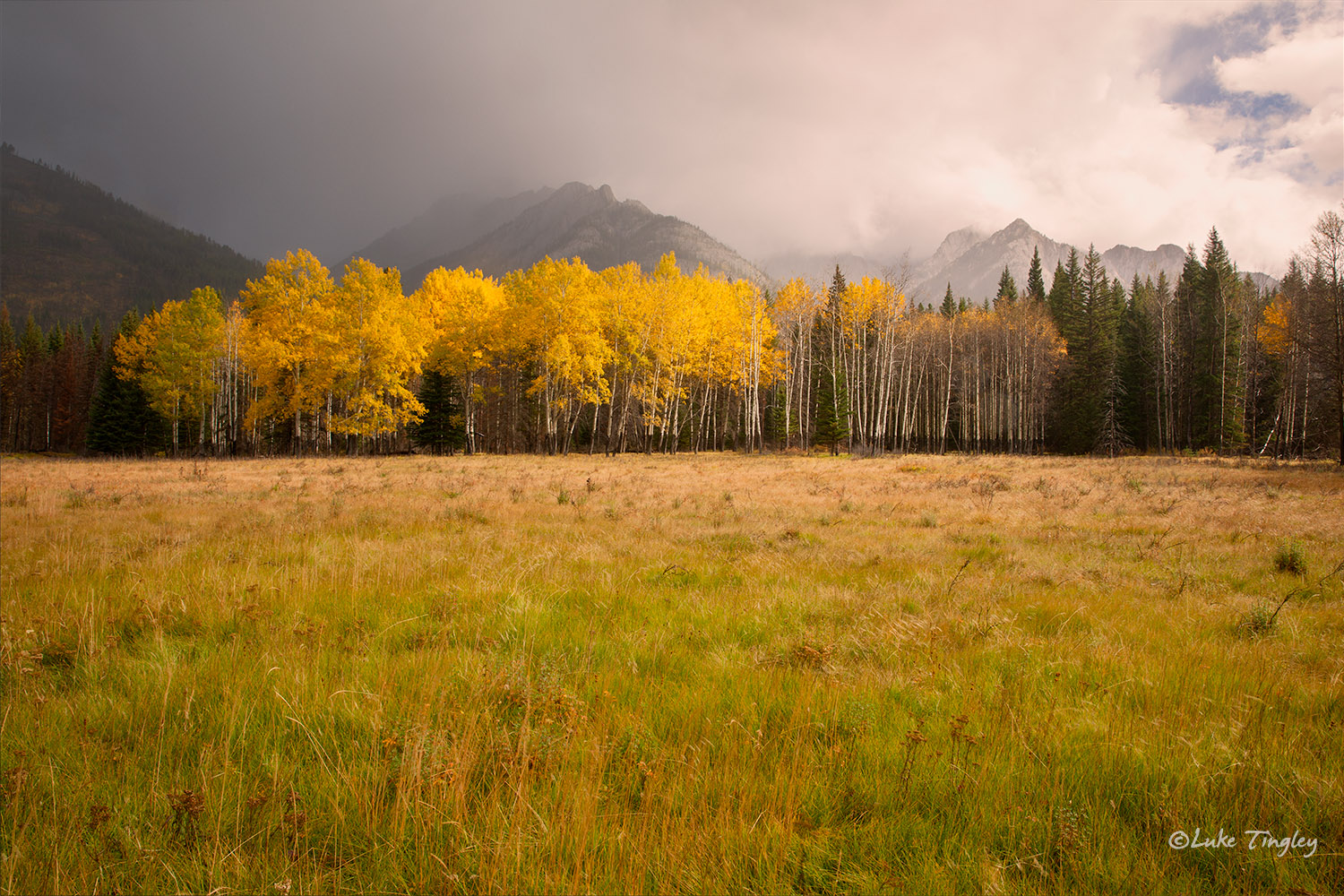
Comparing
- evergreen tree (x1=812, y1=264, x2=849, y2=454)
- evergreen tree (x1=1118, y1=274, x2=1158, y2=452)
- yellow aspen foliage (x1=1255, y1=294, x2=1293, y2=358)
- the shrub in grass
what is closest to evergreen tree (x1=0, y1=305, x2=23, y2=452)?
evergreen tree (x1=812, y1=264, x2=849, y2=454)

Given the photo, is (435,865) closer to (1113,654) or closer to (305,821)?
(305,821)

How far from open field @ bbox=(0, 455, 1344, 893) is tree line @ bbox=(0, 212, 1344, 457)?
92.2 feet

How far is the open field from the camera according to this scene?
2.00m

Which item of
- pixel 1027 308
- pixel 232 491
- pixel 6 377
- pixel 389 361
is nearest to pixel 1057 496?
pixel 232 491

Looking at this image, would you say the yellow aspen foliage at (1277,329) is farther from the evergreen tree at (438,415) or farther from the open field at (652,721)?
the evergreen tree at (438,415)

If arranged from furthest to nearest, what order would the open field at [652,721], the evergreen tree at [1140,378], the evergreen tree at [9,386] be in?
the evergreen tree at [9,386], the evergreen tree at [1140,378], the open field at [652,721]

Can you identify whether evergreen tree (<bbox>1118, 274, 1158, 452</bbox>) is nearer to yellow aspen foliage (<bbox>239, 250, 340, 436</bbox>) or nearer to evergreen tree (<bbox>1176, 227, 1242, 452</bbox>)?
evergreen tree (<bbox>1176, 227, 1242, 452</bbox>)

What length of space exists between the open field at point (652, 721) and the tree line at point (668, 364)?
28114 mm

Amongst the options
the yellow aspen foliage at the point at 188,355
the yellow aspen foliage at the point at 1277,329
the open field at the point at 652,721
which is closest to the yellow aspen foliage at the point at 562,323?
the yellow aspen foliage at the point at 188,355

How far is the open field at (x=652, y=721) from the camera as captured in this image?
200 centimetres

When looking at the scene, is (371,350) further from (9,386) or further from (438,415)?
(9,386)

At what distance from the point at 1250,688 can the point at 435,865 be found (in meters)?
5.04

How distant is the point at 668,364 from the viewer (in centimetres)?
3819

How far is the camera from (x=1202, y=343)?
44469 mm
